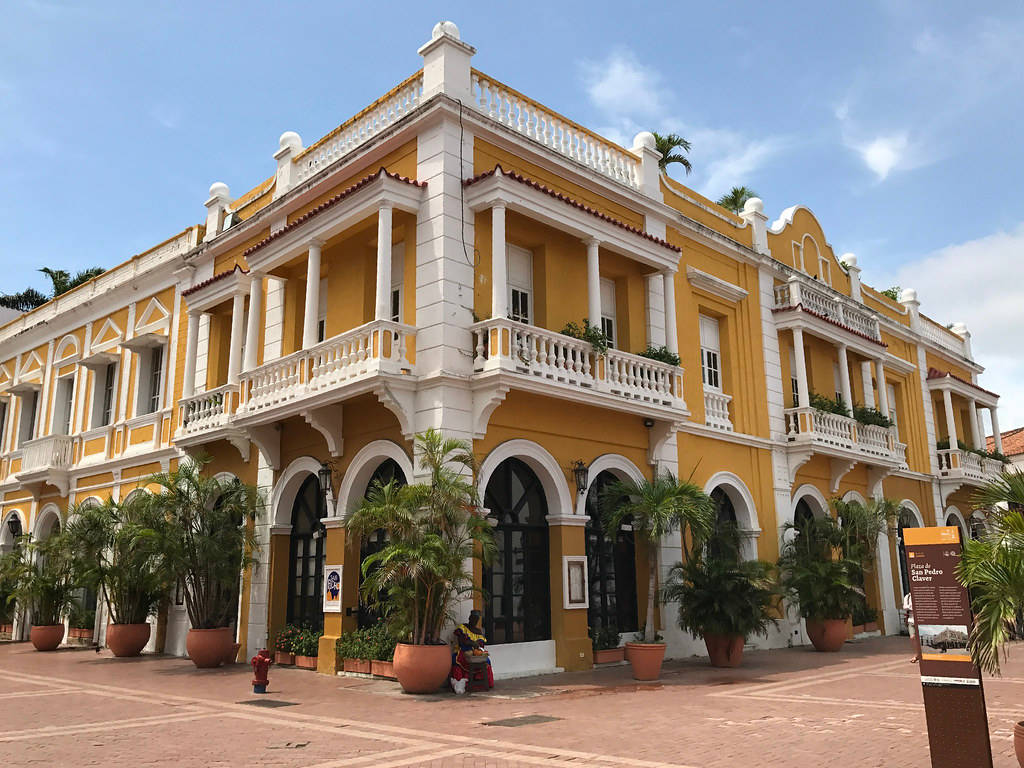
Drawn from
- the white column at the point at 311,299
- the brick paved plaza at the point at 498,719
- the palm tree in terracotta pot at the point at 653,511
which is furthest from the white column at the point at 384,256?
the brick paved plaza at the point at 498,719

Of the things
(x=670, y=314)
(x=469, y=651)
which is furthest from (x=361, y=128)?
(x=469, y=651)

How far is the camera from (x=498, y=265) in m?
12.2

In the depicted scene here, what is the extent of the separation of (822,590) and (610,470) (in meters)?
4.98

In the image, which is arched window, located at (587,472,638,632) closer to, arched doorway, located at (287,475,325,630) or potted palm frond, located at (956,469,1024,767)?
arched doorway, located at (287,475,325,630)

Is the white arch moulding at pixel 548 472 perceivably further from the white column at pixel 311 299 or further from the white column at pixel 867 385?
the white column at pixel 867 385

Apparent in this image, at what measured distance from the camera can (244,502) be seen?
576 inches

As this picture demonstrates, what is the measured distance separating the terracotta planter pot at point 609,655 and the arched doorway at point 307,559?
4.62 metres

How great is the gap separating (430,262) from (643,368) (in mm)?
4076

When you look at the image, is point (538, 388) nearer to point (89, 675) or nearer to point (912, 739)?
point (912, 739)

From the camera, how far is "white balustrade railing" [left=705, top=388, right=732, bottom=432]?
54.5 feet

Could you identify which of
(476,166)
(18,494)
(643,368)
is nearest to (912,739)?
(643,368)

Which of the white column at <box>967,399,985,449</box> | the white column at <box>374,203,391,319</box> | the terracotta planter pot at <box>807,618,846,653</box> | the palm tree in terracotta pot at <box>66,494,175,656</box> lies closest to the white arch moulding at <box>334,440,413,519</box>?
the white column at <box>374,203,391,319</box>

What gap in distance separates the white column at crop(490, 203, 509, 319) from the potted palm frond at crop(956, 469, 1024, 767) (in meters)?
7.11

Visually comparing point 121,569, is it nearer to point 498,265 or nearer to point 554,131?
point 498,265
